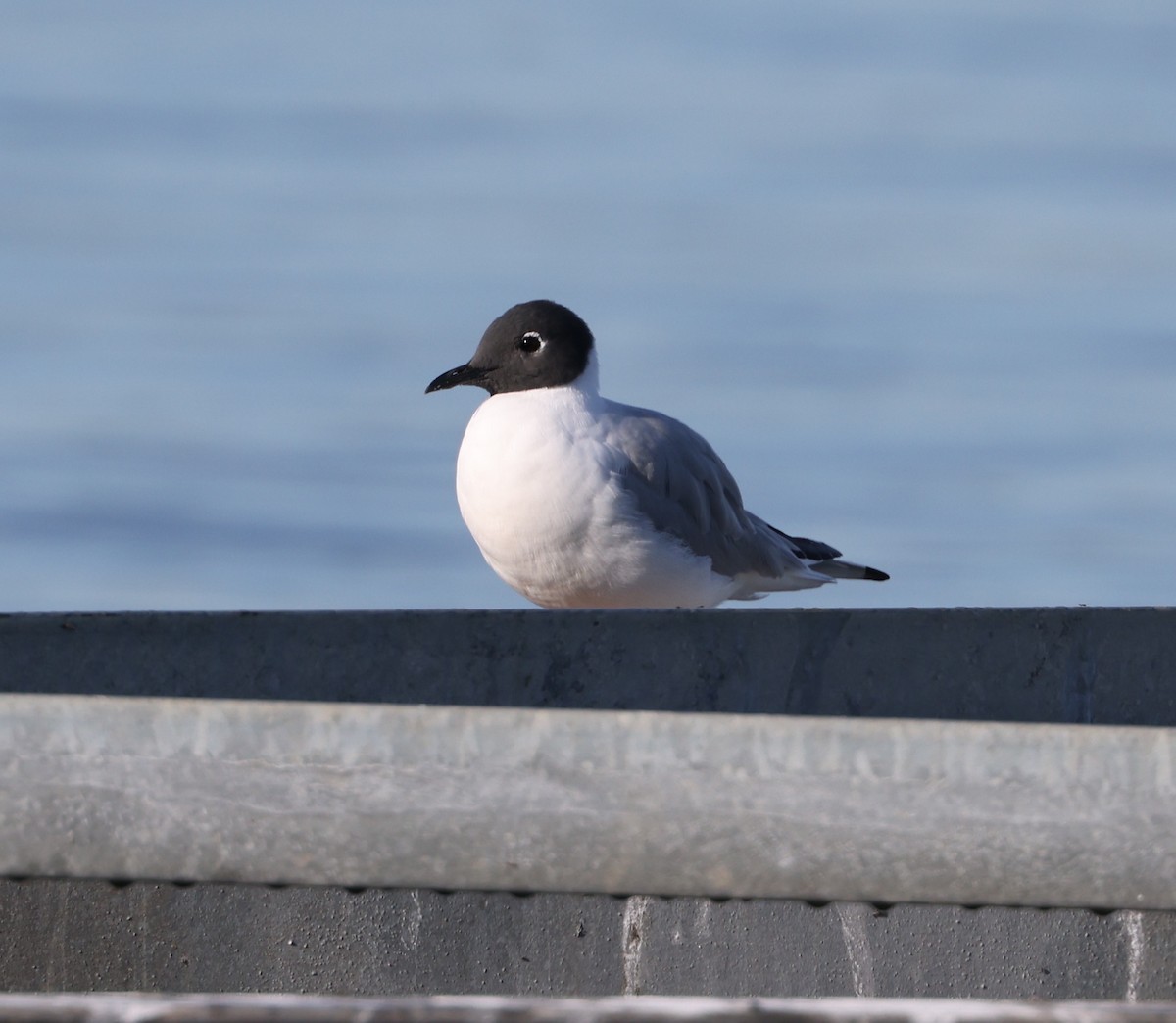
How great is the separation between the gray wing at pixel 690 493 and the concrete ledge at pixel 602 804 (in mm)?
5134

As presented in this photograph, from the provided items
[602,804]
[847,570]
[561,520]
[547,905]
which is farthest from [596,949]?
Result: [847,570]

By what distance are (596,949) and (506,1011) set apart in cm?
296

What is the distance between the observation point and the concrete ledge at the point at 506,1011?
1.40 m

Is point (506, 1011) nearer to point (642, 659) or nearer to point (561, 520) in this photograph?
point (642, 659)

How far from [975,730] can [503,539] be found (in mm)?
5193

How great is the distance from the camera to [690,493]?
7.58 meters

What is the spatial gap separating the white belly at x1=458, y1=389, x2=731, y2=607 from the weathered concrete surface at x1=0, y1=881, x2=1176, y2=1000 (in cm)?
282

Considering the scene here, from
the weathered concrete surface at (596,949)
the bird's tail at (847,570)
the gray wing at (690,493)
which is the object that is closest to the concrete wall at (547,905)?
the weathered concrete surface at (596,949)

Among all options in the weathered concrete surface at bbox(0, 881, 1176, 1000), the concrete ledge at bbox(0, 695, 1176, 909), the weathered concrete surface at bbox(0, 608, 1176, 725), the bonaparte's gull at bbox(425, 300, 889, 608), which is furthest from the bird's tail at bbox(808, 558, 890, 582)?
the concrete ledge at bbox(0, 695, 1176, 909)

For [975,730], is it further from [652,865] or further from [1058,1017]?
[1058,1017]

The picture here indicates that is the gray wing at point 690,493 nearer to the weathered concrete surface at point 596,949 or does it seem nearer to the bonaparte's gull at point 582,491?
the bonaparte's gull at point 582,491

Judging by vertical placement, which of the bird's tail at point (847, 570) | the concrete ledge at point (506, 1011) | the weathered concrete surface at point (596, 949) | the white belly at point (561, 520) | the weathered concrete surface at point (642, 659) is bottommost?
the concrete ledge at point (506, 1011)

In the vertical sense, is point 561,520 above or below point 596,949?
above

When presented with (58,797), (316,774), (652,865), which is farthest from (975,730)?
(58,797)
